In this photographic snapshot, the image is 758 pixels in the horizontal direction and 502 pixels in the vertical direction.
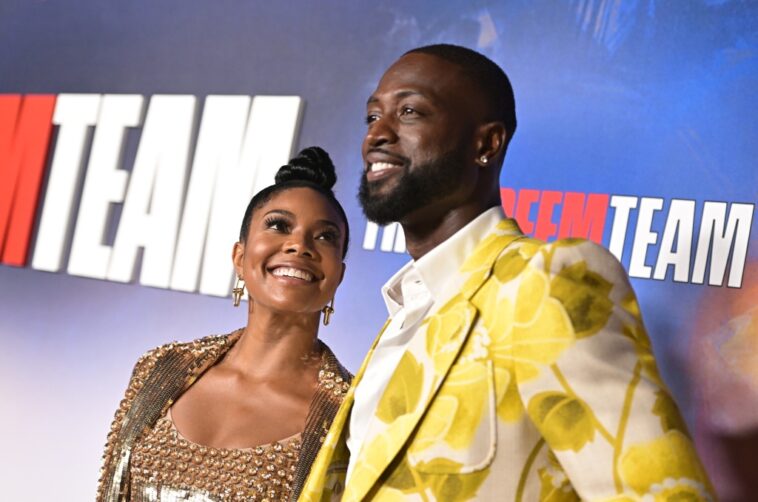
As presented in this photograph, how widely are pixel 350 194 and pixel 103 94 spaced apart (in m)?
1.25

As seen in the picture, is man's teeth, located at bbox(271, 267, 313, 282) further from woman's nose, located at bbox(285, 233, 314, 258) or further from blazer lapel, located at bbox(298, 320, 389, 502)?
blazer lapel, located at bbox(298, 320, 389, 502)

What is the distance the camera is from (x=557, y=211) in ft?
9.56

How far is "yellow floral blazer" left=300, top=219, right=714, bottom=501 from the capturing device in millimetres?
1149

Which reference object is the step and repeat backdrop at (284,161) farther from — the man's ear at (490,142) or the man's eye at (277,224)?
the man's ear at (490,142)

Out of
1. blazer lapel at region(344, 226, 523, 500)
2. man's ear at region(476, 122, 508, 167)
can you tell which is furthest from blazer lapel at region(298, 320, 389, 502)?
man's ear at region(476, 122, 508, 167)

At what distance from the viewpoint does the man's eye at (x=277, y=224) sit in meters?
2.73

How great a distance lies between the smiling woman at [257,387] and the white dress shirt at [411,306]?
0.97m

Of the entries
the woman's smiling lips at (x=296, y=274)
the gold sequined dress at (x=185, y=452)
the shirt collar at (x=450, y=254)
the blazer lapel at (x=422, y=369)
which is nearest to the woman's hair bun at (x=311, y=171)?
the woman's smiling lips at (x=296, y=274)

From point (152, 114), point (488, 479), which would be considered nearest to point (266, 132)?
point (152, 114)

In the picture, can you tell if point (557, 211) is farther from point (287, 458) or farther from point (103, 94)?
point (103, 94)

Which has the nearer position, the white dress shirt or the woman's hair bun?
the white dress shirt

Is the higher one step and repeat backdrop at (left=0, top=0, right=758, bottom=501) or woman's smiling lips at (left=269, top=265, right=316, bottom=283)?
step and repeat backdrop at (left=0, top=0, right=758, bottom=501)

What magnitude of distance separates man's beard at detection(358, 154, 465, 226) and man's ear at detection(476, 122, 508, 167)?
→ 0.04m

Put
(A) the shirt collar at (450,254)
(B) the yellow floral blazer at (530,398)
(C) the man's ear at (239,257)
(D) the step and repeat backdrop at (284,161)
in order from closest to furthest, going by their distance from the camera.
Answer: (B) the yellow floral blazer at (530,398), (A) the shirt collar at (450,254), (D) the step and repeat backdrop at (284,161), (C) the man's ear at (239,257)
